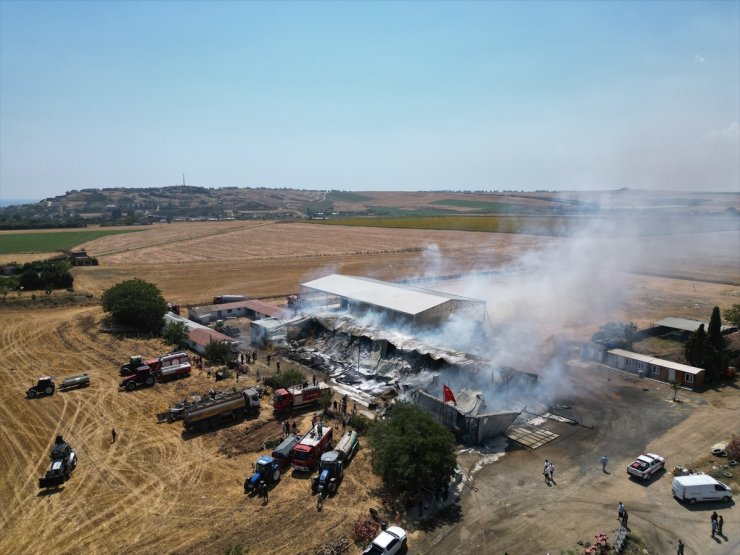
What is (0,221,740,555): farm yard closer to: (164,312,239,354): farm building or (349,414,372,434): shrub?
(349,414,372,434): shrub

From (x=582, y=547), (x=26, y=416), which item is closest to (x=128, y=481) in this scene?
(x=26, y=416)

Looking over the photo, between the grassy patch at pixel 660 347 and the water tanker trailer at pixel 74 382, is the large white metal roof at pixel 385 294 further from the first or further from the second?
the water tanker trailer at pixel 74 382

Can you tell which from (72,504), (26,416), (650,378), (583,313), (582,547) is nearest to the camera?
(582,547)

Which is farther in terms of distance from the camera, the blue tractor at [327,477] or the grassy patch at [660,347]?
the grassy patch at [660,347]

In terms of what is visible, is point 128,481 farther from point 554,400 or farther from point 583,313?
point 583,313

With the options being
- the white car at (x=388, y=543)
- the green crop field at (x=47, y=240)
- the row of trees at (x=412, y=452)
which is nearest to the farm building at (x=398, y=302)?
the row of trees at (x=412, y=452)

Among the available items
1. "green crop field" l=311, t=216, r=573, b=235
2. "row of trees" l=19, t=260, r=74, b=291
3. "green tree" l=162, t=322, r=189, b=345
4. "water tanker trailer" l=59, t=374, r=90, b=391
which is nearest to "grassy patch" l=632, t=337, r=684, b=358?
"green tree" l=162, t=322, r=189, b=345
